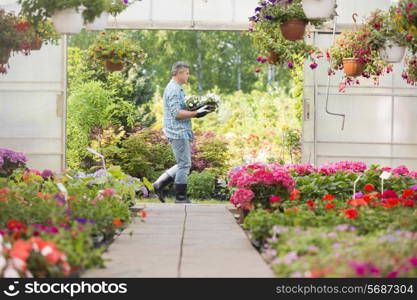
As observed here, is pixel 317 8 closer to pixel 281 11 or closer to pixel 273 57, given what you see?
pixel 281 11

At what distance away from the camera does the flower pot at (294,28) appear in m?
8.06

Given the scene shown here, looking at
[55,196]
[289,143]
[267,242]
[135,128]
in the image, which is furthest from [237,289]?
[135,128]

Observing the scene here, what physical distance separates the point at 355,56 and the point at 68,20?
11.6 feet

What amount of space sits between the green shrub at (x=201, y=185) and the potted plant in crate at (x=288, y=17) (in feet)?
12.8

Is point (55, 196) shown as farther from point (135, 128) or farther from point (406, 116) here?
point (135, 128)

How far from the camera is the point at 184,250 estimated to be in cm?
549

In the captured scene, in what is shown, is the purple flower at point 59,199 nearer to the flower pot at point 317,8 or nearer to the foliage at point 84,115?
the flower pot at point 317,8

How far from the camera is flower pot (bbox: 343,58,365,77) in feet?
30.2

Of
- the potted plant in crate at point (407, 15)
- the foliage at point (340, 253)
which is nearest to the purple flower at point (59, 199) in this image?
the foliage at point (340, 253)

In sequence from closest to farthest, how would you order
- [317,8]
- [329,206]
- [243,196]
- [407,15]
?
[407,15] < [329,206] < [243,196] < [317,8]

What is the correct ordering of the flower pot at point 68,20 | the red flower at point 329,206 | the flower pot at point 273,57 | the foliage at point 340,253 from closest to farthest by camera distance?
the foliage at point 340,253, the red flower at point 329,206, the flower pot at point 68,20, the flower pot at point 273,57

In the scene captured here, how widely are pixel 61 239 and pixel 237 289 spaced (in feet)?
3.55

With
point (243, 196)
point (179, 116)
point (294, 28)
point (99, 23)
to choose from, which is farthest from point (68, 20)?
point (179, 116)

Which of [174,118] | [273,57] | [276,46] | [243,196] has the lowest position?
[243,196]
